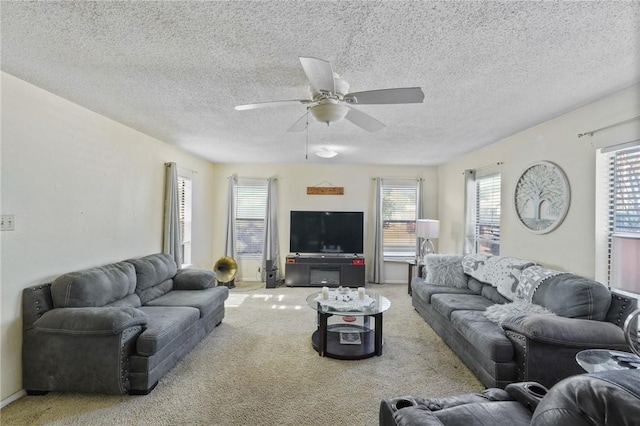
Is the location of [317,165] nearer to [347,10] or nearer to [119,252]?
[119,252]

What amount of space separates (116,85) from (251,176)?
369 centimetres

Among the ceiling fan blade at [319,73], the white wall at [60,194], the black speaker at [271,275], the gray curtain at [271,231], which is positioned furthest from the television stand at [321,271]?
the ceiling fan blade at [319,73]

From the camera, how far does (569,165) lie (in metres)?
2.73

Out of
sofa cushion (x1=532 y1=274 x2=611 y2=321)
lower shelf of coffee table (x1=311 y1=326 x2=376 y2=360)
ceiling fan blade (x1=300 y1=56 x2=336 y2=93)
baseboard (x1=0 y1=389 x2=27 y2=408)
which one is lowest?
baseboard (x1=0 y1=389 x2=27 y2=408)

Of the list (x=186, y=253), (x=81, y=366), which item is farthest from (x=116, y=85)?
(x=186, y=253)

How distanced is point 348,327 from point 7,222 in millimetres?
3196

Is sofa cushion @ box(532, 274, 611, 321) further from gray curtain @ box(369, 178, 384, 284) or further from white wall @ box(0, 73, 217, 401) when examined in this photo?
white wall @ box(0, 73, 217, 401)

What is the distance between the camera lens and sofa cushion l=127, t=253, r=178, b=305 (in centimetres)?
315

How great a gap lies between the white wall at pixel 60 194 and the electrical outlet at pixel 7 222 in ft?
0.10

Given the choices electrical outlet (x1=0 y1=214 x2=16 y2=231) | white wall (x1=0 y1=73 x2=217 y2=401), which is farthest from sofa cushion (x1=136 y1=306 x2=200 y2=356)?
electrical outlet (x1=0 y1=214 x2=16 y2=231)

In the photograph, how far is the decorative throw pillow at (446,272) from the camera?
3832mm

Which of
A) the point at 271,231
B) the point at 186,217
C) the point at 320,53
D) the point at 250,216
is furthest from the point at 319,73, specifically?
the point at 250,216

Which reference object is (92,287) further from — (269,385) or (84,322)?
(269,385)

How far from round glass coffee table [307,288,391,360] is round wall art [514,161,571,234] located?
6.27 feet
